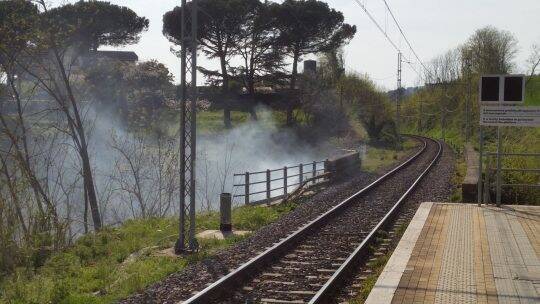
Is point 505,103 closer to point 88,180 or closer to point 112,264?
point 112,264

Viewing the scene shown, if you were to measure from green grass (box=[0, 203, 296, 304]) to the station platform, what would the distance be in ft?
12.0

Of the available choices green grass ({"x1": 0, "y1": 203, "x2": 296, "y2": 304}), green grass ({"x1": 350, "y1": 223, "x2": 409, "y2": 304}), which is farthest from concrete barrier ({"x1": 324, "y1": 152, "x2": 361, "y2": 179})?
green grass ({"x1": 350, "y1": 223, "x2": 409, "y2": 304})

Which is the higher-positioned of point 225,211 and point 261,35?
point 261,35

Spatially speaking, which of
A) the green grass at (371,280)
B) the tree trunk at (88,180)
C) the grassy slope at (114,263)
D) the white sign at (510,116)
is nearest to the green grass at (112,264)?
the grassy slope at (114,263)

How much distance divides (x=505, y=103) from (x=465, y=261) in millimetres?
5552

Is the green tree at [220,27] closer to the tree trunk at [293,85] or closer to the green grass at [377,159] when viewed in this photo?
the tree trunk at [293,85]

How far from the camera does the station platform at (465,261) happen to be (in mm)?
7512

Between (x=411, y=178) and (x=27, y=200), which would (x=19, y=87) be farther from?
(x=411, y=178)

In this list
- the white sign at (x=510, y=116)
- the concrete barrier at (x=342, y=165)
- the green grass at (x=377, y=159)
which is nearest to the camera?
the white sign at (x=510, y=116)

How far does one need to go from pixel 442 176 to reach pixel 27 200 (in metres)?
18.6

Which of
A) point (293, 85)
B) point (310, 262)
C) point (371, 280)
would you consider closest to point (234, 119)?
point (293, 85)

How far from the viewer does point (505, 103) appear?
13789 millimetres

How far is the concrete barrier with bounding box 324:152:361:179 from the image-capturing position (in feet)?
85.5

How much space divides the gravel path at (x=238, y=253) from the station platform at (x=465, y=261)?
2658 mm
